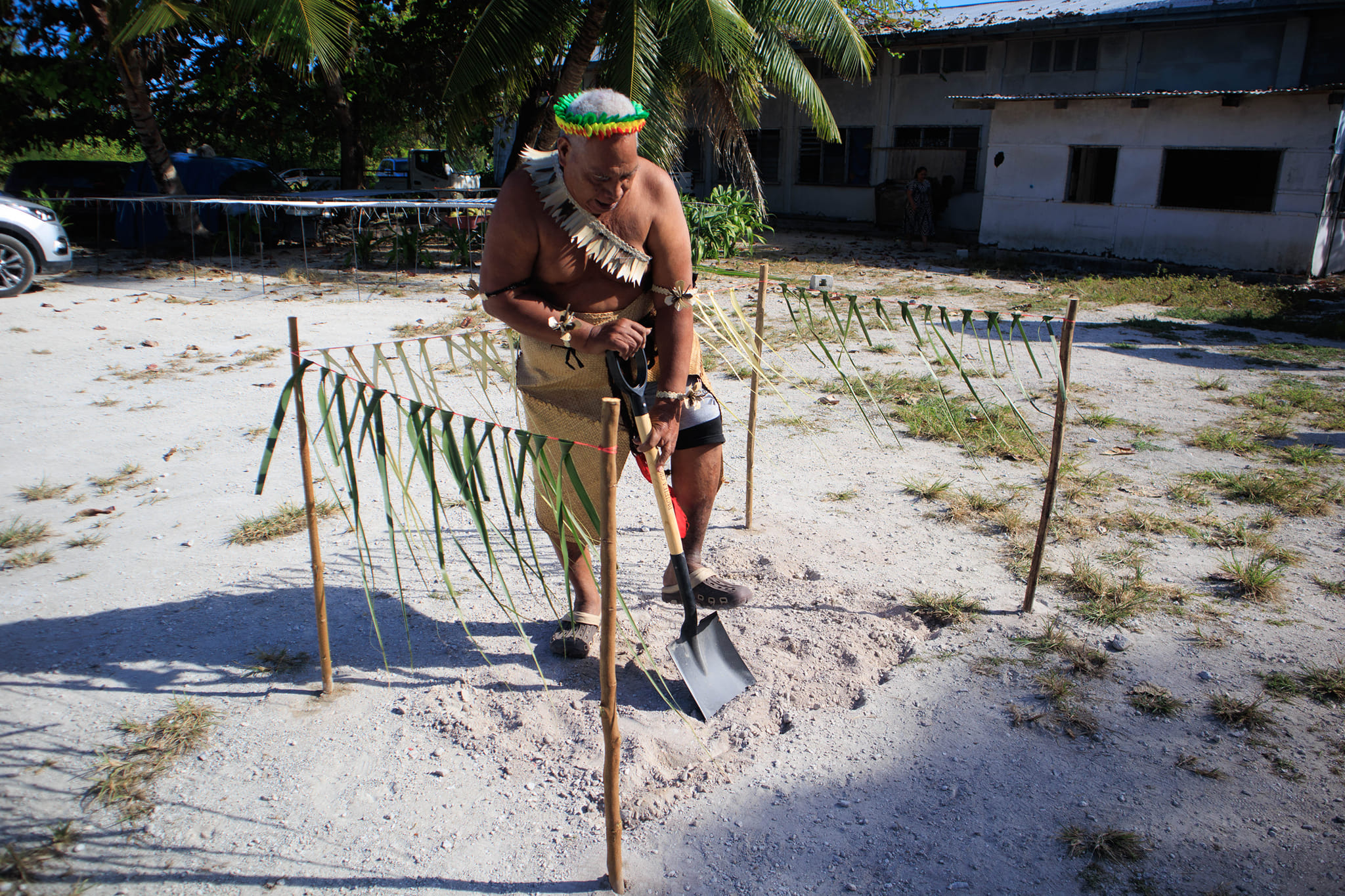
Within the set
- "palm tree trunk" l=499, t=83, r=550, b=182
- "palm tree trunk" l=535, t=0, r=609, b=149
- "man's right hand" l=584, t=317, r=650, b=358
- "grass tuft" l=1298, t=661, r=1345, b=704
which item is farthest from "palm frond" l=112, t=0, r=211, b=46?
"grass tuft" l=1298, t=661, r=1345, b=704

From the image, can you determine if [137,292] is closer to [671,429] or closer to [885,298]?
[885,298]

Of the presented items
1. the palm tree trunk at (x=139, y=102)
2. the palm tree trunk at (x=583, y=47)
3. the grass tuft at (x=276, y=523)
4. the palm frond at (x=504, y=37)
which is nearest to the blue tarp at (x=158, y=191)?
the palm tree trunk at (x=139, y=102)

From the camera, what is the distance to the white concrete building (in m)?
12.4

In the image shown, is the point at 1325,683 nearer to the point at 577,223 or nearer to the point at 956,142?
the point at 577,223

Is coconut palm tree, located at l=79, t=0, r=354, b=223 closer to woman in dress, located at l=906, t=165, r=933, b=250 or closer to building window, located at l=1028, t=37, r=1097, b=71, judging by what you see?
woman in dress, located at l=906, t=165, r=933, b=250

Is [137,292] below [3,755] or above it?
above

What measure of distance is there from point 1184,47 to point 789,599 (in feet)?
52.9

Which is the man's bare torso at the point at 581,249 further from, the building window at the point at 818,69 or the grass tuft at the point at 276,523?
the building window at the point at 818,69

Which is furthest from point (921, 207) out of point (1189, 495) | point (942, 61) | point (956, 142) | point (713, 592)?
point (713, 592)

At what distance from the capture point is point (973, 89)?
57.3ft

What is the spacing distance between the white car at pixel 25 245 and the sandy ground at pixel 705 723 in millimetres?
6215

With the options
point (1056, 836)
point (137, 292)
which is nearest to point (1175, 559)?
point (1056, 836)

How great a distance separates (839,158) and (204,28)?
42.5 ft

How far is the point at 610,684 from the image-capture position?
6.15 feet
